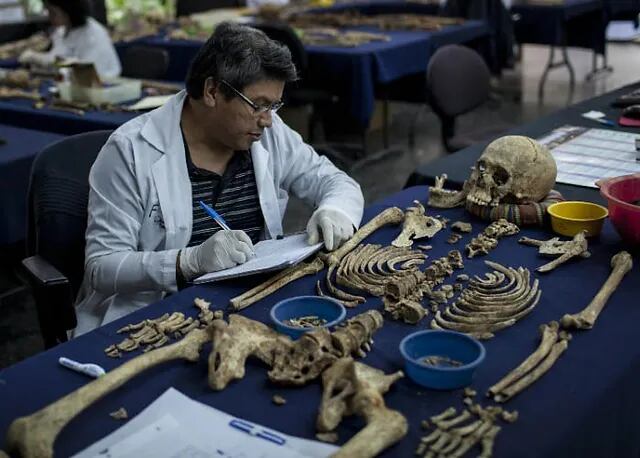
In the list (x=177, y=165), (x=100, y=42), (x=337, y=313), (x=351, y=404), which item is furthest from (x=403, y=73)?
(x=351, y=404)


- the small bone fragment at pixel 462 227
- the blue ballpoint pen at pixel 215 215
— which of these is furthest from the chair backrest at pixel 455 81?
the blue ballpoint pen at pixel 215 215

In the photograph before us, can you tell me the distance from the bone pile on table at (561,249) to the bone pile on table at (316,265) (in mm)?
399

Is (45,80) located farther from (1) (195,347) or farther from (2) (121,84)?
(1) (195,347)

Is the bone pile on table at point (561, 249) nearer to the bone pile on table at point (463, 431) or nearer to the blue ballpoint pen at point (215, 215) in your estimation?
the bone pile on table at point (463, 431)

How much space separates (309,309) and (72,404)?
1.82 ft

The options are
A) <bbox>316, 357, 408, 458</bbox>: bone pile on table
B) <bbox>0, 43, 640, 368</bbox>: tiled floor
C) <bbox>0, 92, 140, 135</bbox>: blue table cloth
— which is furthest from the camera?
<bbox>0, 92, 140, 135</bbox>: blue table cloth

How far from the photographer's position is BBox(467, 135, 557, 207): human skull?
7.32 ft

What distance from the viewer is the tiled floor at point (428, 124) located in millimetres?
3676

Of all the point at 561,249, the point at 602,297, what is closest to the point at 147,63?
the point at 561,249

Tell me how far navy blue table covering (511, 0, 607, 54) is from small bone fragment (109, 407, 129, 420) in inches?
270

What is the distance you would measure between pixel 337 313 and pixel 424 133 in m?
5.21

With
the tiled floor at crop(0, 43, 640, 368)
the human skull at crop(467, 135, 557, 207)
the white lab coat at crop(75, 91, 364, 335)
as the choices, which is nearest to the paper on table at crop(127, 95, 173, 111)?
the tiled floor at crop(0, 43, 640, 368)

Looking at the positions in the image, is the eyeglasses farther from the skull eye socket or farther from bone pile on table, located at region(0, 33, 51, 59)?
bone pile on table, located at region(0, 33, 51, 59)

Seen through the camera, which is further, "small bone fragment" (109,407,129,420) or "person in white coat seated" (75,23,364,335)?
"person in white coat seated" (75,23,364,335)
